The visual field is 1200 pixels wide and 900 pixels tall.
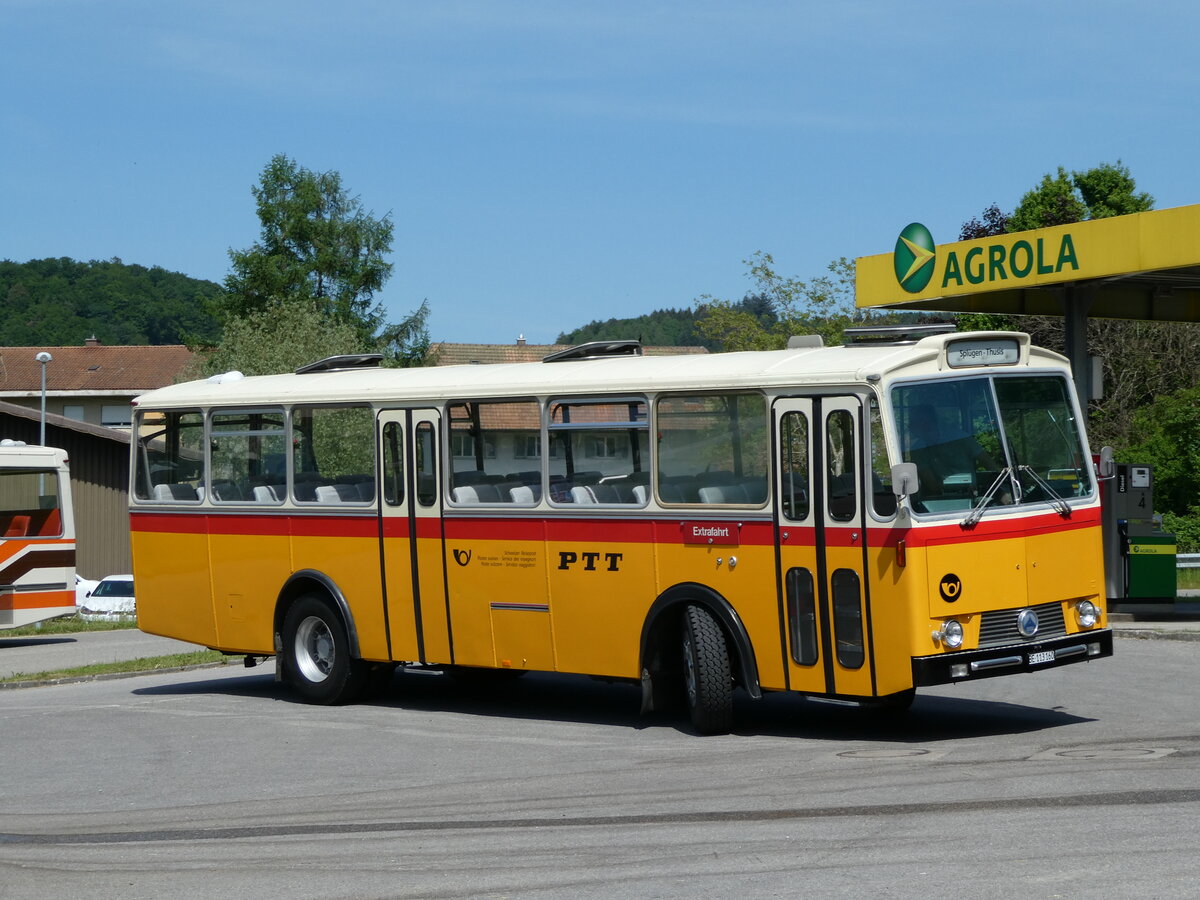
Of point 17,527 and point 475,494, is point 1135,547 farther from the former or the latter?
point 17,527

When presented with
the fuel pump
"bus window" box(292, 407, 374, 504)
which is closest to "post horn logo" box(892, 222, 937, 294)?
the fuel pump

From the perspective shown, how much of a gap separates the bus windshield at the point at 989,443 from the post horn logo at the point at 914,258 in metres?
10.6

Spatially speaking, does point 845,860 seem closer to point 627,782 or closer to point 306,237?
point 627,782

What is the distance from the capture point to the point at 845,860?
797cm

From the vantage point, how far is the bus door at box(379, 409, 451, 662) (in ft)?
46.8

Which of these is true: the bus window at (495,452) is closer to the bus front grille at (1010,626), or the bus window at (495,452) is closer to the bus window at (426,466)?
the bus window at (426,466)

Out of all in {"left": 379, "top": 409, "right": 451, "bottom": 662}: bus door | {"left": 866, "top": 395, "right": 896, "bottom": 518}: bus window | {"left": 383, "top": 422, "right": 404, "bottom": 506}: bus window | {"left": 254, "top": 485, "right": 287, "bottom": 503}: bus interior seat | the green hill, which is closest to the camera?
{"left": 866, "top": 395, "right": 896, "bottom": 518}: bus window

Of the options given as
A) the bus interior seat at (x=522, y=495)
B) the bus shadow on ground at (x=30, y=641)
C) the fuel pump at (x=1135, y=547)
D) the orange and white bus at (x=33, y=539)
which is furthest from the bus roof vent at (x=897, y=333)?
the bus shadow on ground at (x=30, y=641)

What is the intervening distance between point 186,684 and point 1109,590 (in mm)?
11508

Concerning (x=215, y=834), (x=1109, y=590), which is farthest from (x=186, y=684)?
(x=1109, y=590)

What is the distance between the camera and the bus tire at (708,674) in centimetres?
1216

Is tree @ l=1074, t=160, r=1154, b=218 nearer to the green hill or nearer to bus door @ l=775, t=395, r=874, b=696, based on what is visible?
bus door @ l=775, t=395, r=874, b=696

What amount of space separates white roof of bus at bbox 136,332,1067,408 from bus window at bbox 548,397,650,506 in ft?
0.51

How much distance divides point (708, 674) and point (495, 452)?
2985 mm
